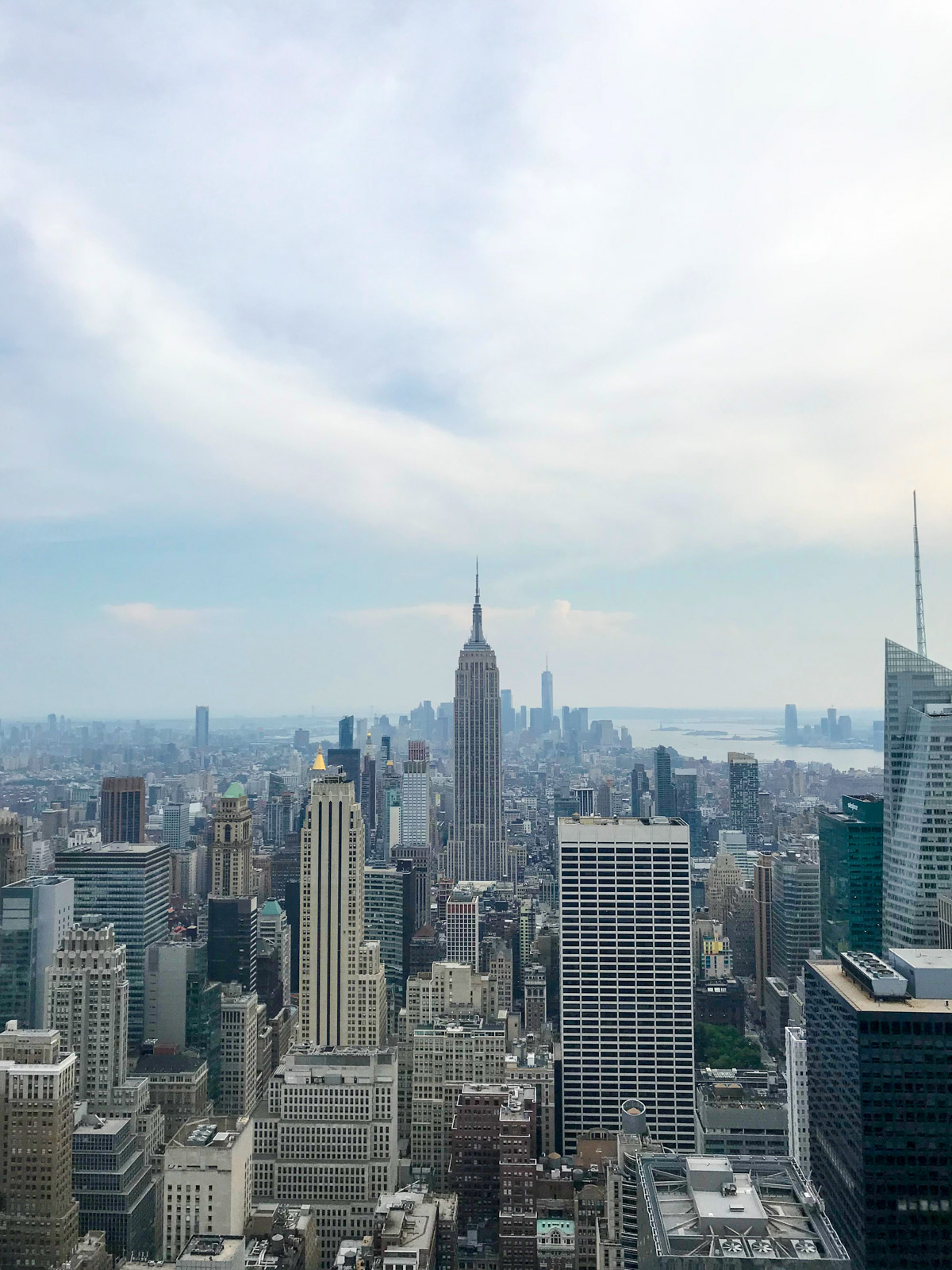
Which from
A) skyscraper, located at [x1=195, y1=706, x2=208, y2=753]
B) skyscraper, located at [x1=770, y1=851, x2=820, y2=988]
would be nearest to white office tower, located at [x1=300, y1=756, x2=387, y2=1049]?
skyscraper, located at [x1=195, y1=706, x2=208, y2=753]

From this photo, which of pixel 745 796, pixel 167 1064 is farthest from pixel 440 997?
pixel 745 796

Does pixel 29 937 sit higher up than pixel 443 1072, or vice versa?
pixel 29 937

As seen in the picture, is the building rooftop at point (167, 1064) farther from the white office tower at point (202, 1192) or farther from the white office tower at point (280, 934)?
the white office tower at point (280, 934)

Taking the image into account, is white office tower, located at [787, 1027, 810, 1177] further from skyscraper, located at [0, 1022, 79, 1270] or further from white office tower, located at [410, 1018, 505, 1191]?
skyscraper, located at [0, 1022, 79, 1270]

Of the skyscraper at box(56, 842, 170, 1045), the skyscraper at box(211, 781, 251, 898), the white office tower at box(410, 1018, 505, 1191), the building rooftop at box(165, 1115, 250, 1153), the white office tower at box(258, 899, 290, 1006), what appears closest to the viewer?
the building rooftop at box(165, 1115, 250, 1153)

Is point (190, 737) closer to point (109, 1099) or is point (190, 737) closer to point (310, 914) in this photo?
point (310, 914)

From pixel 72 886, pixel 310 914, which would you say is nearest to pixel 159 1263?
pixel 310 914

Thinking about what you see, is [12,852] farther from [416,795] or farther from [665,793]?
[665,793]
